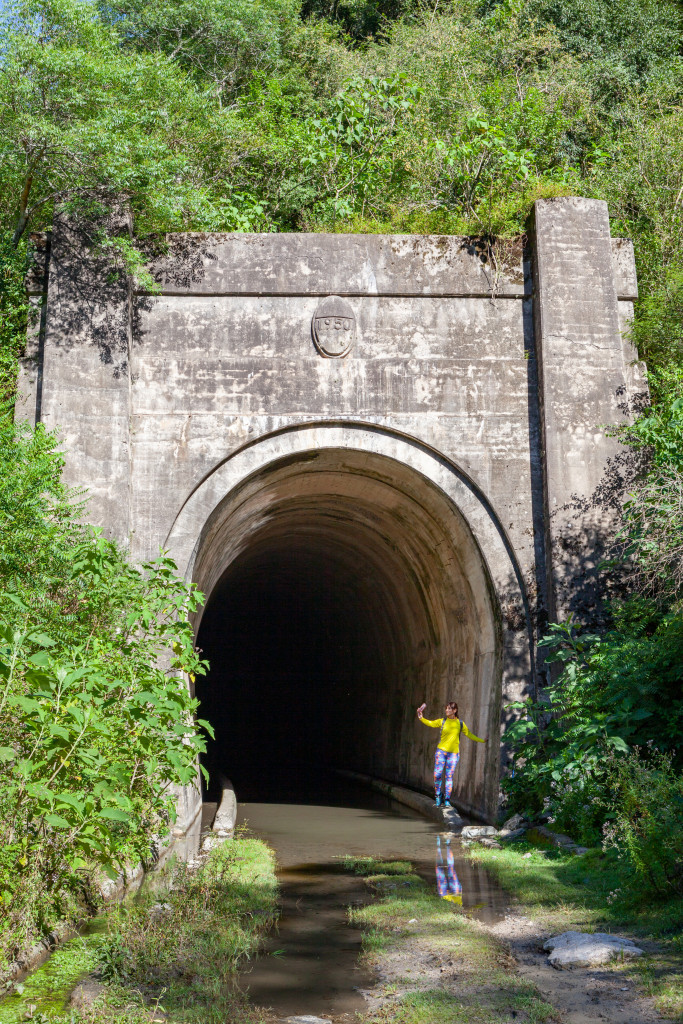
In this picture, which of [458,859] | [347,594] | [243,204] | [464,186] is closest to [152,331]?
[243,204]

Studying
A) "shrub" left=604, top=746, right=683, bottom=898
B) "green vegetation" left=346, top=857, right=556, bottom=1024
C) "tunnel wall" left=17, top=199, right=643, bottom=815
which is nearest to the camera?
"green vegetation" left=346, top=857, right=556, bottom=1024

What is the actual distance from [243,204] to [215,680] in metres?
14.3

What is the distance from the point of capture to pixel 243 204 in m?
12.1

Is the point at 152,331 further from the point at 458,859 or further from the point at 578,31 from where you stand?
the point at 578,31

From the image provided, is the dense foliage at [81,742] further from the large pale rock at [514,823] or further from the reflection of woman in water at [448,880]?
the large pale rock at [514,823]

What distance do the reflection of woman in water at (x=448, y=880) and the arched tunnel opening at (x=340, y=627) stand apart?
1.89m

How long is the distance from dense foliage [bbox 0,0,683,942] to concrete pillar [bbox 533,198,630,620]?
1.17 feet

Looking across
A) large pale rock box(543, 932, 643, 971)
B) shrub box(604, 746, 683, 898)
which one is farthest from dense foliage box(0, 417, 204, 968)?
shrub box(604, 746, 683, 898)

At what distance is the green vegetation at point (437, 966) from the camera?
3848 millimetres

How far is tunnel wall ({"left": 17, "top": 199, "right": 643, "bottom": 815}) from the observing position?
9461 millimetres

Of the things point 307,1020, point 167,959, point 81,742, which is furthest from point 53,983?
point 307,1020

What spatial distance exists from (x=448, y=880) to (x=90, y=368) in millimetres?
6095

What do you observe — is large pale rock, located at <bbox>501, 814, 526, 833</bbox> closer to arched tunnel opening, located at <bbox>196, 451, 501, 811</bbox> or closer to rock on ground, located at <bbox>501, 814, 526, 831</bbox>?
rock on ground, located at <bbox>501, 814, 526, 831</bbox>

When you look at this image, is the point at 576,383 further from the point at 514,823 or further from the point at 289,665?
the point at 289,665
